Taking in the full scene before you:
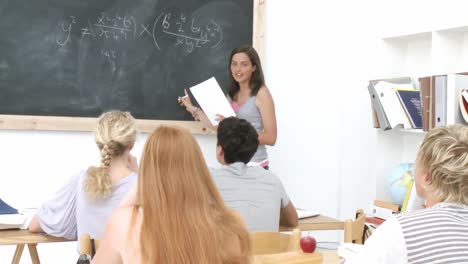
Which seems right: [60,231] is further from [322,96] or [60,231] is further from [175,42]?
[322,96]

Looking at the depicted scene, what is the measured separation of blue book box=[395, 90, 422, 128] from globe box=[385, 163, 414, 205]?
318 mm

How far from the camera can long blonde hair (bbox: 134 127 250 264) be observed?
171 cm

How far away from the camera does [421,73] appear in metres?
4.46

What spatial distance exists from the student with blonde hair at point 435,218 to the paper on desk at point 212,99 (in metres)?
2.47

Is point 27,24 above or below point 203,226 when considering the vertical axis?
above

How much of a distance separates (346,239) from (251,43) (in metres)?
2.25

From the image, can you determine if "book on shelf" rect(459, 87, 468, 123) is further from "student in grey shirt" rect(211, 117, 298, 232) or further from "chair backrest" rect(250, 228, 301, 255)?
"chair backrest" rect(250, 228, 301, 255)

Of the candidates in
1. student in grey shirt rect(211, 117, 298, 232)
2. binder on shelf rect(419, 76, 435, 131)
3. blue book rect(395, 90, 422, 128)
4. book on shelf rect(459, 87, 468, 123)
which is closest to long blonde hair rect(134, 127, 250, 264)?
student in grey shirt rect(211, 117, 298, 232)

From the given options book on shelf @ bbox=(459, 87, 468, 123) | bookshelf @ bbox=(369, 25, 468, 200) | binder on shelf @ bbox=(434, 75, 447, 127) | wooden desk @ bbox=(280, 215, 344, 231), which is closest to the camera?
wooden desk @ bbox=(280, 215, 344, 231)

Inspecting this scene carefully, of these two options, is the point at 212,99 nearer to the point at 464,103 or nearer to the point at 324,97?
the point at 324,97

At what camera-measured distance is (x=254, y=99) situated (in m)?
4.15

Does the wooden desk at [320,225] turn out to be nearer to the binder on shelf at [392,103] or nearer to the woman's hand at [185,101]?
the binder on shelf at [392,103]

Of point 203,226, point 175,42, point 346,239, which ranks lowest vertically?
point 346,239

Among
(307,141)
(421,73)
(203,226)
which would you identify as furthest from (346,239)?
(307,141)
